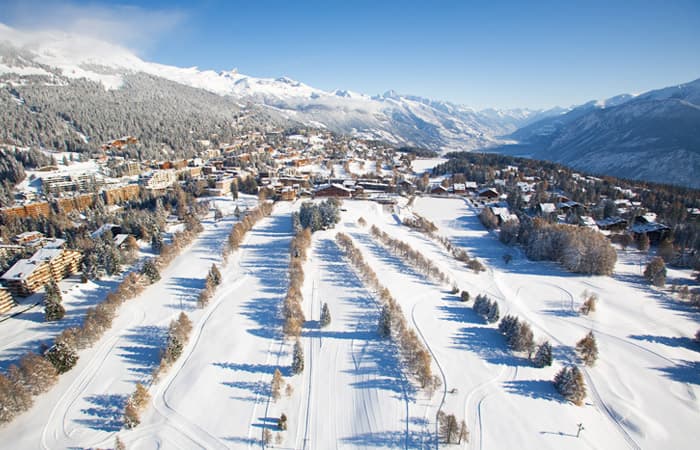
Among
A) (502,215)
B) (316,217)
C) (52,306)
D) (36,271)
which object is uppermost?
(502,215)

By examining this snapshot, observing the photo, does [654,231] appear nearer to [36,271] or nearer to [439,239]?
[439,239]

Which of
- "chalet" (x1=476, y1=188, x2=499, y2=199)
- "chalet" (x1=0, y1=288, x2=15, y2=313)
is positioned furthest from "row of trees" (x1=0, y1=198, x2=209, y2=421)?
"chalet" (x1=476, y1=188, x2=499, y2=199)

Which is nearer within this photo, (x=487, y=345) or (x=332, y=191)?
(x=487, y=345)

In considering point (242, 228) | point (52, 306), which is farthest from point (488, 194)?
point (52, 306)

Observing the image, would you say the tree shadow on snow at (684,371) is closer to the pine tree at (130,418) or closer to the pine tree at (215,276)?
the pine tree at (130,418)

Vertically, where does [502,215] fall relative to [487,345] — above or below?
above

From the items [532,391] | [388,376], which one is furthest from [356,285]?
[532,391]
